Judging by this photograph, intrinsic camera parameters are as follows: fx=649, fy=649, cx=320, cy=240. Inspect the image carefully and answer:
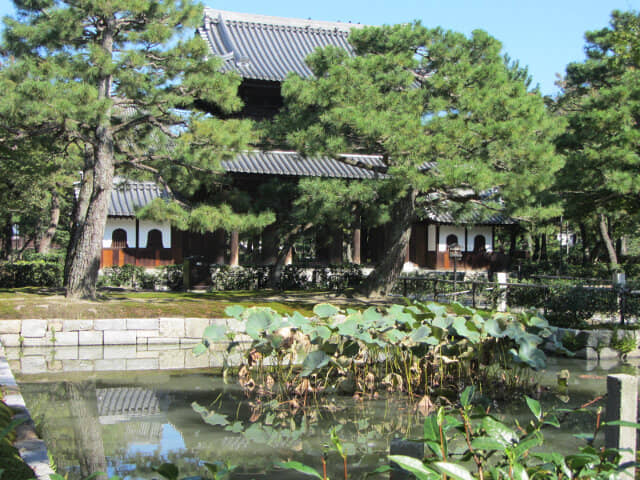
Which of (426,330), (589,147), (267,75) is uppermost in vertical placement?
(267,75)

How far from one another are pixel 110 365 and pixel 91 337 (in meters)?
1.54

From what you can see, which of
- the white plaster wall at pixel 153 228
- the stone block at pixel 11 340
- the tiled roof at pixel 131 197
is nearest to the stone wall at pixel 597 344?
the stone block at pixel 11 340

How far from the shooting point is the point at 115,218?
73.6ft

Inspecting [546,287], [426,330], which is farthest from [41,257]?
[426,330]

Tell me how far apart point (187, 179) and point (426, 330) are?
808 cm

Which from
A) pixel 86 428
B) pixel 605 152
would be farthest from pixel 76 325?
pixel 605 152

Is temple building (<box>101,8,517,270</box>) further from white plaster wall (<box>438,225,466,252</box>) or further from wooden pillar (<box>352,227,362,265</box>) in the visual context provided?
white plaster wall (<box>438,225,466,252</box>)

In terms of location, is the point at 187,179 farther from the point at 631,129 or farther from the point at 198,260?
the point at 631,129

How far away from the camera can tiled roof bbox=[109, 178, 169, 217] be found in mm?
22031

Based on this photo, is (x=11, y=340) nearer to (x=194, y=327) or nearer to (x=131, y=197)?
(x=194, y=327)

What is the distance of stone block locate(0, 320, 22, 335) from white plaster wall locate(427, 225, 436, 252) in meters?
18.8

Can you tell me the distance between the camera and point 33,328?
1093cm

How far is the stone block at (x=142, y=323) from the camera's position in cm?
1138

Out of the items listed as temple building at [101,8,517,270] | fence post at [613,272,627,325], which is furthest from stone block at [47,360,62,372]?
fence post at [613,272,627,325]
